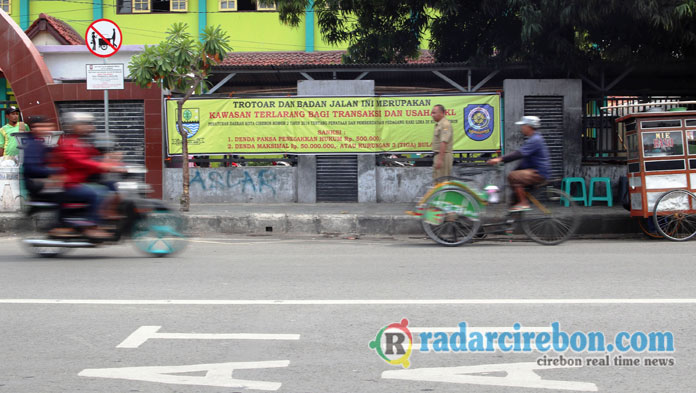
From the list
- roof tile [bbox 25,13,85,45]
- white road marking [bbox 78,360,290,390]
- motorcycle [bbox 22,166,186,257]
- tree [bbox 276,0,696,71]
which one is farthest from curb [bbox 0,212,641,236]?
roof tile [bbox 25,13,85,45]

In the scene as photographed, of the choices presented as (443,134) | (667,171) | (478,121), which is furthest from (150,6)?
(667,171)

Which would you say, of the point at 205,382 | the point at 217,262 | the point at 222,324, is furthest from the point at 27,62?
the point at 205,382

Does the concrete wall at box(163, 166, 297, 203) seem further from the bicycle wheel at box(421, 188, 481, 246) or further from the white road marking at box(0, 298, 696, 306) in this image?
the white road marking at box(0, 298, 696, 306)

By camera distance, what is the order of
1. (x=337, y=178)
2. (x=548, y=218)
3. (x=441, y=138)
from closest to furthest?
(x=548, y=218)
(x=441, y=138)
(x=337, y=178)

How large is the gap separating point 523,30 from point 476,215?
4167mm

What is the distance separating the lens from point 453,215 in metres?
9.06

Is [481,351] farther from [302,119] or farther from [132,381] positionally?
[302,119]

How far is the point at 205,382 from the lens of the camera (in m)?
3.71

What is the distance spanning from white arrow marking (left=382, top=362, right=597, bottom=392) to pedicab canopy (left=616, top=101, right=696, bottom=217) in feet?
22.6

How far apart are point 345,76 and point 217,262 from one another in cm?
912

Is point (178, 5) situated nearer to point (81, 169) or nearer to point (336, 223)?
point (336, 223)

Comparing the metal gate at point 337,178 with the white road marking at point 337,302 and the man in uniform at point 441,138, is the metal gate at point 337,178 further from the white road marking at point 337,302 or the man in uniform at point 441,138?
the white road marking at point 337,302

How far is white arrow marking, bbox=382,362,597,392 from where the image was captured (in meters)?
3.66

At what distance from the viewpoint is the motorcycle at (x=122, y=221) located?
761 centimetres
